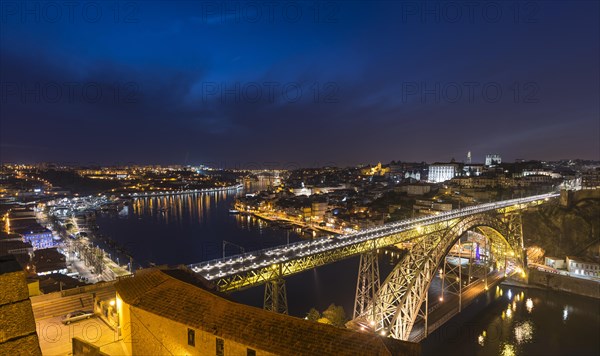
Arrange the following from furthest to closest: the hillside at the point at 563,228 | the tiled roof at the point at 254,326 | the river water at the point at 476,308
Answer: the hillside at the point at 563,228, the river water at the point at 476,308, the tiled roof at the point at 254,326

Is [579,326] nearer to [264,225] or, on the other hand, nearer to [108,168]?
[264,225]

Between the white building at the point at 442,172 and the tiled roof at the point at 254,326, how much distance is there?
3422 inches

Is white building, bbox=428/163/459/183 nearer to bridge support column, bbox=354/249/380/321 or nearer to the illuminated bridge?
the illuminated bridge

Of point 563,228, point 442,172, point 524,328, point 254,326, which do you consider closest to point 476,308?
point 524,328

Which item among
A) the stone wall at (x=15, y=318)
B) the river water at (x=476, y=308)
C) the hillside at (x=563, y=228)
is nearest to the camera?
the stone wall at (x=15, y=318)

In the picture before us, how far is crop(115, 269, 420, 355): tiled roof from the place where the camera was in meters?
5.59

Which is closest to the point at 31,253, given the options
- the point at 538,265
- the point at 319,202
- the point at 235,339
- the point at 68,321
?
the point at 68,321

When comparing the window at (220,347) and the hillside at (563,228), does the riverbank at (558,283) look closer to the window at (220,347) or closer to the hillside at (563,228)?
the hillside at (563,228)

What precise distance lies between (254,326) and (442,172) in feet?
300

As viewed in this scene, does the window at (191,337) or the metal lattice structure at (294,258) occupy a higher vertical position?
the window at (191,337)

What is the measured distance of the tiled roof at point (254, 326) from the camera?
5.59 metres

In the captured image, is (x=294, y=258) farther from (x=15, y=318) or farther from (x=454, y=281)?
(x=454, y=281)

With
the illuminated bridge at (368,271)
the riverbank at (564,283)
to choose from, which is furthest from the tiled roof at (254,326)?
the riverbank at (564,283)

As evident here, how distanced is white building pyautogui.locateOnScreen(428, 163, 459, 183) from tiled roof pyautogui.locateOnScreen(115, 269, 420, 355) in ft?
285
